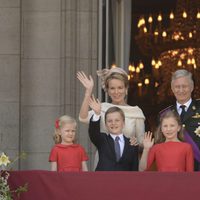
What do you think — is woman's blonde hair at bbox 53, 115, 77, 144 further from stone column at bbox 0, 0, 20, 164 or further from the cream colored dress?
stone column at bbox 0, 0, 20, 164

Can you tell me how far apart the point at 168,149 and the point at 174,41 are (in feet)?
32.8

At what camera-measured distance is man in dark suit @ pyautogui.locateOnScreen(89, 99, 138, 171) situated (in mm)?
8398

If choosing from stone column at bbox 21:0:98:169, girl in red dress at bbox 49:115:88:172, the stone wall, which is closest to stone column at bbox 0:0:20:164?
the stone wall

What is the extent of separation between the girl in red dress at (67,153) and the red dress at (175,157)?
773 millimetres

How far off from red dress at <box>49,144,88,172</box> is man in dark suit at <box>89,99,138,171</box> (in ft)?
0.67

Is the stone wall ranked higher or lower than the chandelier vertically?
lower

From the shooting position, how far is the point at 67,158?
8484mm

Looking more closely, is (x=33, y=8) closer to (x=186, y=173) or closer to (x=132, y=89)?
(x=186, y=173)

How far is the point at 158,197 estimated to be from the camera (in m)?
7.80

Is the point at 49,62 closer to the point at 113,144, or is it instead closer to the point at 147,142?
the point at 113,144

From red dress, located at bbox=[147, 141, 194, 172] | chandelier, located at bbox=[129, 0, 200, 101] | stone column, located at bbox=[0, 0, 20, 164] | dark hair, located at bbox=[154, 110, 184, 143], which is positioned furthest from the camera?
chandelier, located at bbox=[129, 0, 200, 101]

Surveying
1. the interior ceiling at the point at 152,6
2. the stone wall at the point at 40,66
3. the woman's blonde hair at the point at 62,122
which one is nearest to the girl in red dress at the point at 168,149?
the woman's blonde hair at the point at 62,122

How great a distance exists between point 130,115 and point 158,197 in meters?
1.25

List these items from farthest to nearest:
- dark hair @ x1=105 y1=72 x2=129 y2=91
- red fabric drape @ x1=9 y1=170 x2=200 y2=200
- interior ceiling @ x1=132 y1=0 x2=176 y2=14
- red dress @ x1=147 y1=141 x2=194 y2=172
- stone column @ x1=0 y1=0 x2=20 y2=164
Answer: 1. interior ceiling @ x1=132 y1=0 x2=176 y2=14
2. stone column @ x1=0 y1=0 x2=20 y2=164
3. dark hair @ x1=105 y1=72 x2=129 y2=91
4. red dress @ x1=147 y1=141 x2=194 y2=172
5. red fabric drape @ x1=9 y1=170 x2=200 y2=200
